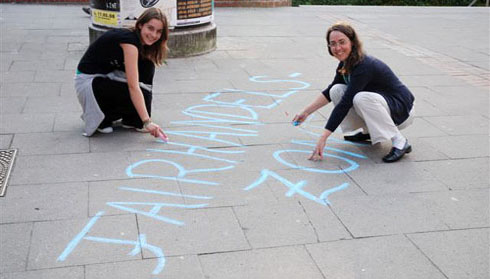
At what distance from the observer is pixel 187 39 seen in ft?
26.7

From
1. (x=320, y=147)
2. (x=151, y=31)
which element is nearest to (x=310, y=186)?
(x=320, y=147)

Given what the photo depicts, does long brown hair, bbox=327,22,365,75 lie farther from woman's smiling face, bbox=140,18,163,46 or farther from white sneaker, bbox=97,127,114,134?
white sneaker, bbox=97,127,114,134

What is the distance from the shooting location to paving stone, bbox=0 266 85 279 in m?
3.02

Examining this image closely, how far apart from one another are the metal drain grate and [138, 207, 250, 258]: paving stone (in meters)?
1.12

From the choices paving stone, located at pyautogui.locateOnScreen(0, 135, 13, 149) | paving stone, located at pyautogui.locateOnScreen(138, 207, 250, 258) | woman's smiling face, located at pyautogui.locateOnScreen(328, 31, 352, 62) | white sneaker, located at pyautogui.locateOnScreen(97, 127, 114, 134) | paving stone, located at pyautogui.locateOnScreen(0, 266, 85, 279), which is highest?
woman's smiling face, located at pyautogui.locateOnScreen(328, 31, 352, 62)

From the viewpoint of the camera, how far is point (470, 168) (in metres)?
4.70

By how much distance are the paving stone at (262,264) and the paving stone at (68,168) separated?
134cm

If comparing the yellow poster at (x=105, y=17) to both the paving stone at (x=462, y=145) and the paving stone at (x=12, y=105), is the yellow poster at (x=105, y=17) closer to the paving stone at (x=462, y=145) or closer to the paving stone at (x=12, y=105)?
the paving stone at (x=12, y=105)

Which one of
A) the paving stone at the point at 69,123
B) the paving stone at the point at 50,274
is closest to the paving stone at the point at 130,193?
the paving stone at the point at 50,274

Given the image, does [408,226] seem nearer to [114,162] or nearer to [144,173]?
[144,173]

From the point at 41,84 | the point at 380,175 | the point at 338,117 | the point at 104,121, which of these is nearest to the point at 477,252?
the point at 380,175

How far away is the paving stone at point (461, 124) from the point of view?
554 cm

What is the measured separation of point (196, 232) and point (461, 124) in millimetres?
3391

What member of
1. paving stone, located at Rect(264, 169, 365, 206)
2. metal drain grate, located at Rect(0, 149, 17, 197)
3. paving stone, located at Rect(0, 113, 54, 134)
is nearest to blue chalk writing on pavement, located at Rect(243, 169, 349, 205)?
paving stone, located at Rect(264, 169, 365, 206)
